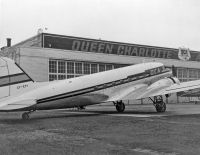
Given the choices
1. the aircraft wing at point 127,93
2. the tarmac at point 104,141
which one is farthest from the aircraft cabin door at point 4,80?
the aircraft wing at point 127,93

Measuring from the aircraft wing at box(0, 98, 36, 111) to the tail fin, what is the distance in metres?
0.61

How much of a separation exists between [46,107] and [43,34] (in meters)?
26.3

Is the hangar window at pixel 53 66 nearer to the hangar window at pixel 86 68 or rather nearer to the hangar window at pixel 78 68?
the hangar window at pixel 78 68

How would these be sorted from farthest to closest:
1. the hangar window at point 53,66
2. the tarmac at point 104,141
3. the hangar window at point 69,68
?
the hangar window at point 69,68, the hangar window at point 53,66, the tarmac at point 104,141

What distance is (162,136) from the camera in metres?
13.0

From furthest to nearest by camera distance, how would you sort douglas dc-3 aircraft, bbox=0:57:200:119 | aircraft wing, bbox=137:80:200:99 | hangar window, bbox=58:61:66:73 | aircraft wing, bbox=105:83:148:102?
hangar window, bbox=58:61:66:73 < aircraft wing, bbox=137:80:200:99 < aircraft wing, bbox=105:83:148:102 < douglas dc-3 aircraft, bbox=0:57:200:119

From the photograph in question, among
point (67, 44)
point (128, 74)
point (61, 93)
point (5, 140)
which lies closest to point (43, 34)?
point (67, 44)

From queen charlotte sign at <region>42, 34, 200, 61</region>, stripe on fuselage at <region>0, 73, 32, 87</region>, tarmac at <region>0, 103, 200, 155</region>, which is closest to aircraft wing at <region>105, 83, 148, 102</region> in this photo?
stripe on fuselage at <region>0, 73, 32, 87</region>

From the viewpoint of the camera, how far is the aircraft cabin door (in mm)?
20062

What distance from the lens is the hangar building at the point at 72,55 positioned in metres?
45.4

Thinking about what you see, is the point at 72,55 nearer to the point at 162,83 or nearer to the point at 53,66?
the point at 53,66

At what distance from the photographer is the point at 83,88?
79.7 ft

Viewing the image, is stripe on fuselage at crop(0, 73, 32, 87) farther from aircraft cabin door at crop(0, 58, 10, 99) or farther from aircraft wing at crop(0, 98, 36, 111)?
aircraft wing at crop(0, 98, 36, 111)

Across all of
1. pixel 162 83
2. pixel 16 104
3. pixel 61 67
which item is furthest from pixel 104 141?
pixel 61 67
